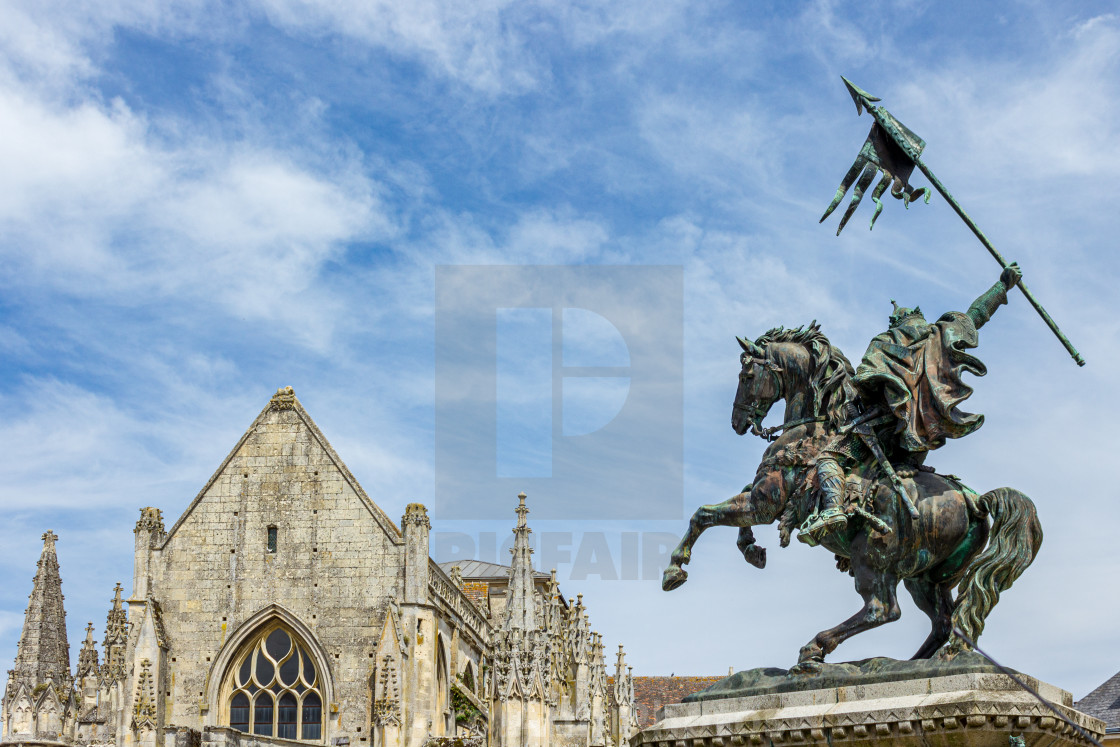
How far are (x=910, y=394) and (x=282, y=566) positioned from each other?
25944 mm

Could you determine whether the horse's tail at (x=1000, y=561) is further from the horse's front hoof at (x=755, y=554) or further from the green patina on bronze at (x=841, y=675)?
the horse's front hoof at (x=755, y=554)

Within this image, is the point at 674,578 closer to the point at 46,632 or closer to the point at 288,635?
the point at 288,635

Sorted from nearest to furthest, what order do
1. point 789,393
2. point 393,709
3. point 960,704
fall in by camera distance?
point 960,704 → point 789,393 → point 393,709

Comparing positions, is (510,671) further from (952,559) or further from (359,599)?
(952,559)

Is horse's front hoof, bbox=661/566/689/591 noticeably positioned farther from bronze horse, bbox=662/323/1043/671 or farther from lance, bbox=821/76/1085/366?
lance, bbox=821/76/1085/366

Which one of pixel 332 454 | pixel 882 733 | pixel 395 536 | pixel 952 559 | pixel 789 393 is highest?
pixel 332 454

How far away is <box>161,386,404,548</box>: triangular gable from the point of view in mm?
31945

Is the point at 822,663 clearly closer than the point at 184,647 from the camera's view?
Yes

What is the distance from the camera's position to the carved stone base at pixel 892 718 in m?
6.79

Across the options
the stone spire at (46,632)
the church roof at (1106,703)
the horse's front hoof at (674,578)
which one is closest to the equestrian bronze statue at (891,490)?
the horse's front hoof at (674,578)

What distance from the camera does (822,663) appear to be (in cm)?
768

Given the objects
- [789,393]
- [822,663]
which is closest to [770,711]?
[822,663]

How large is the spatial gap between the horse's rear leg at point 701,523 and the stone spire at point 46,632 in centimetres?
2683

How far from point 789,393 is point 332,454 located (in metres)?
25.3
